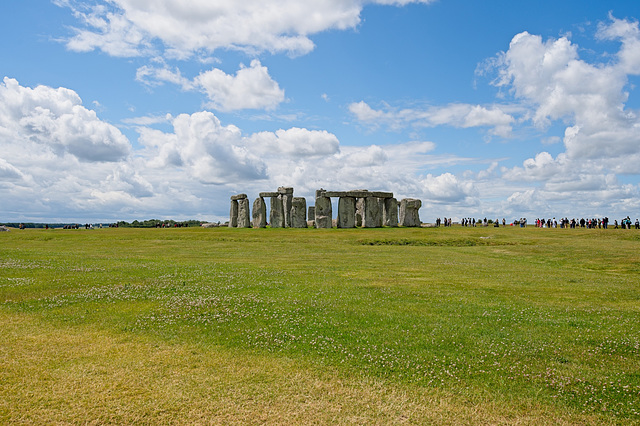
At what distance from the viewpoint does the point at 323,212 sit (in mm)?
56688

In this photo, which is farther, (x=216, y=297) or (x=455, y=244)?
(x=455, y=244)

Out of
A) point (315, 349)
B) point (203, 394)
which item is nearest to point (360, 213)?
point (315, 349)

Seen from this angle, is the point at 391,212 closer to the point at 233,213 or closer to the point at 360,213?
the point at 360,213

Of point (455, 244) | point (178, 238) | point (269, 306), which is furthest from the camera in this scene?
point (178, 238)

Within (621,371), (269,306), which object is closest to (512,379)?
(621,371)

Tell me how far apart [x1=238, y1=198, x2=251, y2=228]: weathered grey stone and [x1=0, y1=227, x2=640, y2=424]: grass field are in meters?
42.3

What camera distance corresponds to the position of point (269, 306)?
1246 centimetres

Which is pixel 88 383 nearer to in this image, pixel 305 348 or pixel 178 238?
pixel 305 348

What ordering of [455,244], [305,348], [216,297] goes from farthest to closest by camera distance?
[455,244] → [216,297] → [305,348]

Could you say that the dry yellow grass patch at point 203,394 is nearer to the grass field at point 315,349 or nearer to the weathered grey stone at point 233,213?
the grass field at point 315,349

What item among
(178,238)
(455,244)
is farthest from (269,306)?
(178,238)

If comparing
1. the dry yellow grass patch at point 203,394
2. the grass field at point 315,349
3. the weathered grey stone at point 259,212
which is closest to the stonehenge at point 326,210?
the weathered grey stone at point 259,212

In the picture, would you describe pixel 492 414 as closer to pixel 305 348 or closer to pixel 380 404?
pixel 380 404

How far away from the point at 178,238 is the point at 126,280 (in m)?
27.2
